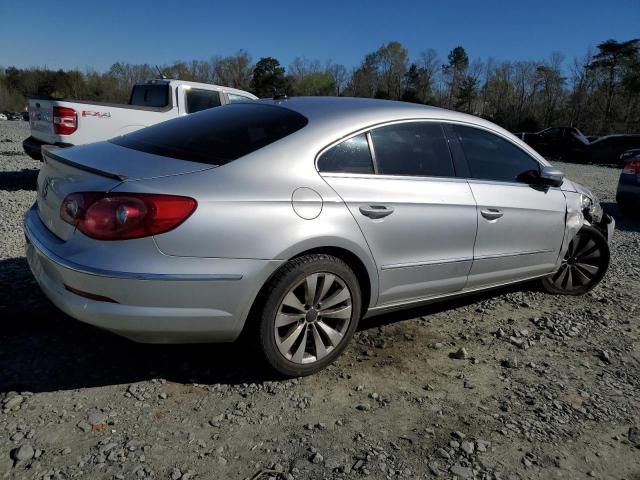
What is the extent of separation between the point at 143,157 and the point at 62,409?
135 cm

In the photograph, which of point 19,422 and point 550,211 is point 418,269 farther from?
point 19,422

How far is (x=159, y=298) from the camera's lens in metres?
2.45

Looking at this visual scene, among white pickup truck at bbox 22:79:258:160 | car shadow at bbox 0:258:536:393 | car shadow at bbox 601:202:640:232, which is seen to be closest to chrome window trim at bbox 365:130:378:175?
car shadow at bbox 0:258:536:393

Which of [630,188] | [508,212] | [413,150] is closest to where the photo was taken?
[413,150]

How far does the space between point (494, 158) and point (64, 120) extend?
249 inches

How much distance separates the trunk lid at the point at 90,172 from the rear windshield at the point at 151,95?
22.3ft

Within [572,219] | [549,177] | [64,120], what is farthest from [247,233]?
[64,120]

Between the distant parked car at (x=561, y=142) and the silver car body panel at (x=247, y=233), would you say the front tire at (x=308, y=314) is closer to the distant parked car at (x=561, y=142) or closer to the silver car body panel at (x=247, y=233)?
the silver car body panel at (x=247, y=233)

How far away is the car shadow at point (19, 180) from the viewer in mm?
8531

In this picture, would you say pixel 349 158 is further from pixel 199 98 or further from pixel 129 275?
pixel 199 98

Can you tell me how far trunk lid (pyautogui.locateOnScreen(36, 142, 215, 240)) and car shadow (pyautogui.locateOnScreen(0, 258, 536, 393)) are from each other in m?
0.71

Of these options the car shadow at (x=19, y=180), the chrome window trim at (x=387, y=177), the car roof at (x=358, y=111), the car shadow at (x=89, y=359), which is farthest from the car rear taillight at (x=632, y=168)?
the car shadow at (x=19, y=180)

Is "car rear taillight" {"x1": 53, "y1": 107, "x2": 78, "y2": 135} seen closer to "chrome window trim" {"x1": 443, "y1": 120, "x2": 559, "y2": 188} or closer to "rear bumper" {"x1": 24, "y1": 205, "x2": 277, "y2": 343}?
"rear bumper" {"x1": 24, "y1": 205, "x2": 277, "y2": 343}

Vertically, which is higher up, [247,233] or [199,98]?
[199,98]
